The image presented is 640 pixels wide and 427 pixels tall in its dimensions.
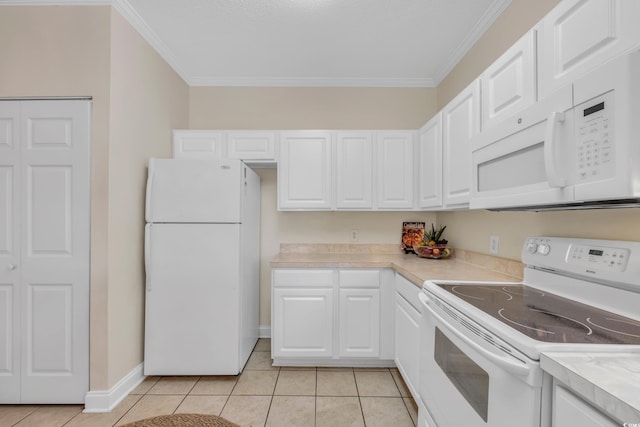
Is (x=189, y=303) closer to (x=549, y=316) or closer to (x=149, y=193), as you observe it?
(x=149, y=193)

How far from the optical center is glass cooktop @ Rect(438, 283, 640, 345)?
0.85m

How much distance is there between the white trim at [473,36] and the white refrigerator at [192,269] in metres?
2.16

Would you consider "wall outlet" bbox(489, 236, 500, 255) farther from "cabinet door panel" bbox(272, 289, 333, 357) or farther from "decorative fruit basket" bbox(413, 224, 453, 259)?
"cabinet door panel" bbox(272, 289, 333, 357)

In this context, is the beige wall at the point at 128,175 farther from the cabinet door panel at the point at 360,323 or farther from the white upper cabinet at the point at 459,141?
the white upper cabinet at the point at 459,141

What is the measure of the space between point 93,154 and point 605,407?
102 inches

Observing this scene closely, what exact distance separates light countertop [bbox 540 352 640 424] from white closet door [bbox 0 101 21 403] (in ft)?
9.25

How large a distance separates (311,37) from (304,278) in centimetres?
197

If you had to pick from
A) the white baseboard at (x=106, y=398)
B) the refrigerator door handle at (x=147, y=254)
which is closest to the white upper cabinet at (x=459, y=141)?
the refrigerator door handle at (x=147, y=254)

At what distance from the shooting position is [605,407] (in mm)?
585

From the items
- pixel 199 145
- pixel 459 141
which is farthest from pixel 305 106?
pixel 459 141

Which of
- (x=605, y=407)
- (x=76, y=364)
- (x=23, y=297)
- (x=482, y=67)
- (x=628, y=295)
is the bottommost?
(x=76, y=364)

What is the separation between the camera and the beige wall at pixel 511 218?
4.03ft

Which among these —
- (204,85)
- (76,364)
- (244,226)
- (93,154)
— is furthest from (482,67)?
(76,364)

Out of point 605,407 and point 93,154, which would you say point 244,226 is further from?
point 605,407
